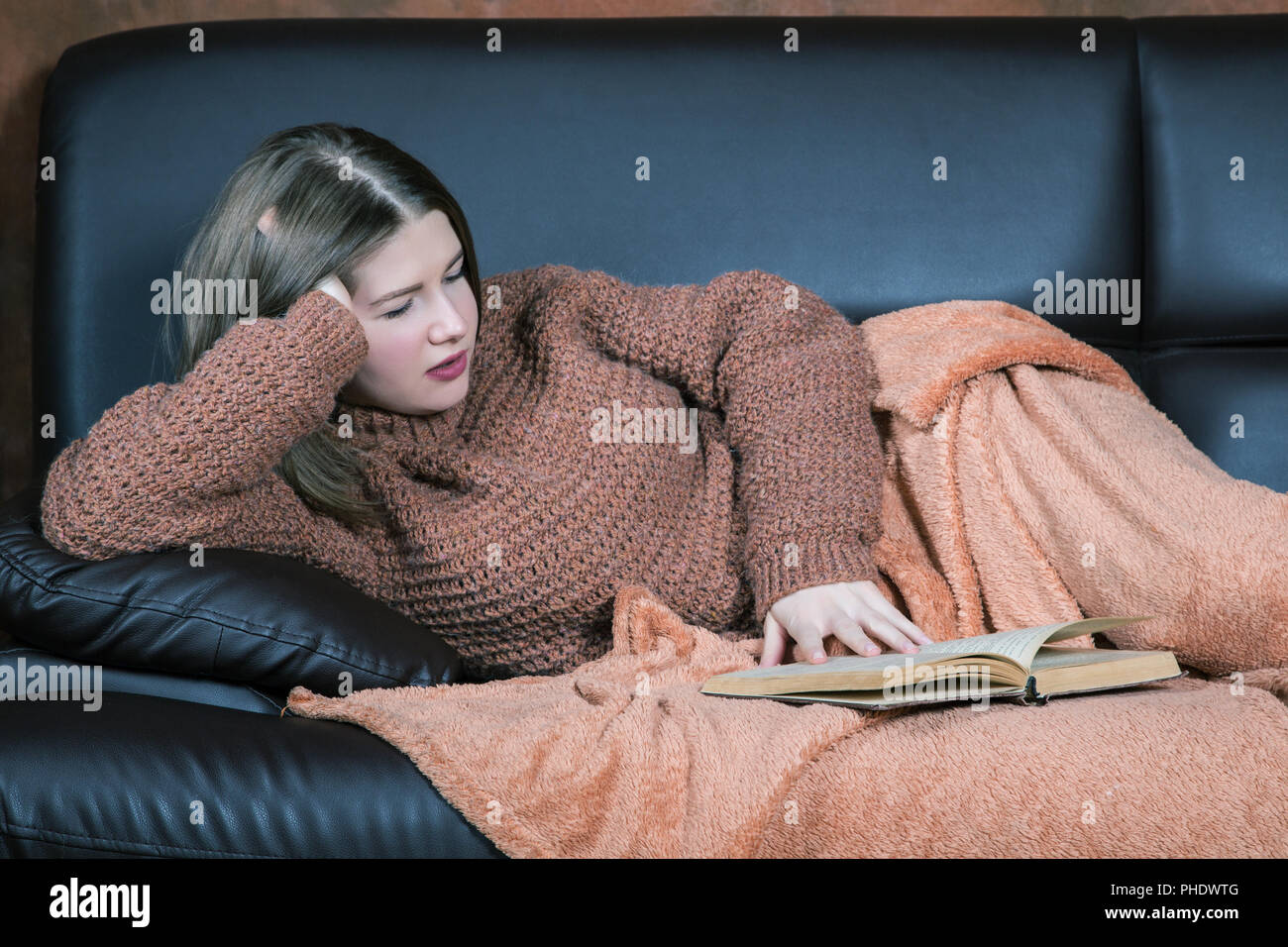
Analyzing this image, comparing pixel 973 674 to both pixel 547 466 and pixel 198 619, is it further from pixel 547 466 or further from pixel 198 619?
pixel 198 619

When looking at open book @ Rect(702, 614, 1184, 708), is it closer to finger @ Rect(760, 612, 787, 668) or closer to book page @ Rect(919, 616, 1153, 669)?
book page @ Rect(919, 616, 1153, 669)

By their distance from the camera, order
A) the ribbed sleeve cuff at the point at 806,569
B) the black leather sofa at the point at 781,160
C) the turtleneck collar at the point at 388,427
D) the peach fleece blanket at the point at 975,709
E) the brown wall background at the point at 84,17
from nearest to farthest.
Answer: the peach fleece blanket at the point at 975,709 < the ribbed sleeve cuff at the point at 806,569 < the turtleneck collar at the point at 388,427 < the black leather sofa at the point at 781,160 < the brown wall background at the point at 84,17

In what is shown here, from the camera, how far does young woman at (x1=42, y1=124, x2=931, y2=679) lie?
1050 mm

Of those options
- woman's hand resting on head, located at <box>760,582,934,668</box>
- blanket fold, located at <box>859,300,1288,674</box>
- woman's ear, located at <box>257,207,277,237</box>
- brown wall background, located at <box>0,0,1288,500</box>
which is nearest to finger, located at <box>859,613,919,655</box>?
woman's hand resting on head, located at <box>760,582,934,668</box>

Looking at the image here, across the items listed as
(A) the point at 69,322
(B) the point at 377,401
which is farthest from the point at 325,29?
(B) the point at 377,401

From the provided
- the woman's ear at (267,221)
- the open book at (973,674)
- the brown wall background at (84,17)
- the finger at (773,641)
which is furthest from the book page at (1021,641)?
the brown wall background at (84,17)

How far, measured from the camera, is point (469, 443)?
1247 millimetres

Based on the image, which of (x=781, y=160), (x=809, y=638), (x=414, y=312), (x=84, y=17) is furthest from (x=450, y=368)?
(x=84, y=17)

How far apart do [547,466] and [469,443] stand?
0.38ft

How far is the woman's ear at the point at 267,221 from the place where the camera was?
114 centimetres

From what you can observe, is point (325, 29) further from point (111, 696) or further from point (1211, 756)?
point (1211, 756)

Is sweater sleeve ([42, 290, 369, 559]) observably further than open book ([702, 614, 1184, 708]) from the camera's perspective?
Yes

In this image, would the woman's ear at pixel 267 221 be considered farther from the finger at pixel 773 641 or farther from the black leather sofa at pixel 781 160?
the finger at pixel 773 641

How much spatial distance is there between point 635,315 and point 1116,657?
62cm
